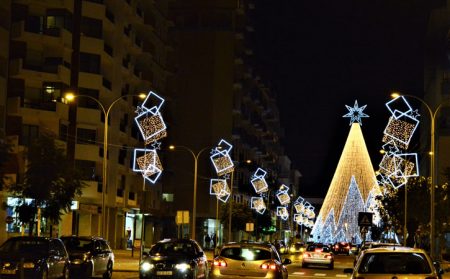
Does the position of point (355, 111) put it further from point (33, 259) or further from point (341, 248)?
point (33, 259)

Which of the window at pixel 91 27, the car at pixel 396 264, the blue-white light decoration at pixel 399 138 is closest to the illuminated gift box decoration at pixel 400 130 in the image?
the blue-white light decoration at pixel 399 138

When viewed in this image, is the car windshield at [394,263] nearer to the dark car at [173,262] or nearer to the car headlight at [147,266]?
the dark car at [173,262]

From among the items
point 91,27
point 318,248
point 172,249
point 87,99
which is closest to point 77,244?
point 172,249

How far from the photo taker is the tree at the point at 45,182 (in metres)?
43.3

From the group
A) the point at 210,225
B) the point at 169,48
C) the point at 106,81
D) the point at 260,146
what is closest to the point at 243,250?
the point at 106,81

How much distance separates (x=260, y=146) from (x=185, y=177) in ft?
106

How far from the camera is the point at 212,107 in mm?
97688

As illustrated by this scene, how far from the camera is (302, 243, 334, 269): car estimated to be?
165ft

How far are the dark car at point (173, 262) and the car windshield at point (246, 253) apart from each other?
308 cm

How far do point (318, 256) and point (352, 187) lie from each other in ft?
143

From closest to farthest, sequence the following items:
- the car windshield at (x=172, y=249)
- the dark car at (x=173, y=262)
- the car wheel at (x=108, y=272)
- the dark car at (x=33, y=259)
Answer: the dark car at (x=33, y=259), the dark car at (x=173, y=262), the car windshield at (x=172, y=249), the car wheel at (x=108, y=272)

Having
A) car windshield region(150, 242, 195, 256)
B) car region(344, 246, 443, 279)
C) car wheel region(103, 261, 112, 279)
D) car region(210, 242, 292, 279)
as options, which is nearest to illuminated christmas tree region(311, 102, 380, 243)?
car wheel region(103, 261, 112, 279)

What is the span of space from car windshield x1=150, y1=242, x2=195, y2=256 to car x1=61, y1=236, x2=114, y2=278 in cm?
340

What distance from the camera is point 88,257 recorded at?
97.8ft
